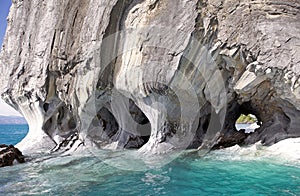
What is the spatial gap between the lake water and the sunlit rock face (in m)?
1.47

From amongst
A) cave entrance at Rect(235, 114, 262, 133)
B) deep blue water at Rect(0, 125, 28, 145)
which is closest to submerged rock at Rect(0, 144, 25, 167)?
cave entrance at Rect(235, 114, 262, 133)

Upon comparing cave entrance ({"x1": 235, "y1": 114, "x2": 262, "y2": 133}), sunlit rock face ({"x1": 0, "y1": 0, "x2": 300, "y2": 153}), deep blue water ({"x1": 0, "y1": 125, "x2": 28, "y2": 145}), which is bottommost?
deep blue water ({"x1": 0, "y1": 125, "x2": 28, "y2": 145})

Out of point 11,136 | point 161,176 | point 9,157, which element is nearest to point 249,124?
point 11,136

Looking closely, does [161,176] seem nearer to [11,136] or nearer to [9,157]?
[9,157]

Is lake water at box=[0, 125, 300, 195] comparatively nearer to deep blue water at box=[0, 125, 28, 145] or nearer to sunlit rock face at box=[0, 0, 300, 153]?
sunlit rock face at box=[0, 0, 300, 153]

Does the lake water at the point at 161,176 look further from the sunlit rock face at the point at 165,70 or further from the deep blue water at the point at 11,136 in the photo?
the deep blue water at the point at 11,136

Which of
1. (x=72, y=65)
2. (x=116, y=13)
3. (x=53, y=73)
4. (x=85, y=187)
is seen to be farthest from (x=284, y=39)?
(x=53, y=73)

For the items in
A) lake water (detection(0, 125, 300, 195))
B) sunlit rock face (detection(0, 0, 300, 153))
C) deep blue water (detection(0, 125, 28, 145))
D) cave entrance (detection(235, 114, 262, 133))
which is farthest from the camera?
deep blue water (detection(0, 125, 28, 145))

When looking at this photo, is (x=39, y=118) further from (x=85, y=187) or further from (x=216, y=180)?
(x=216, y=180)

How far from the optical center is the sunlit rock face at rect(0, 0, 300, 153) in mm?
8570

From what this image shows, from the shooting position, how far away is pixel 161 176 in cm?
677

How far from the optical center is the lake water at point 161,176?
571 centimetres

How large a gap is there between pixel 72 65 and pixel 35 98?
2627 mm

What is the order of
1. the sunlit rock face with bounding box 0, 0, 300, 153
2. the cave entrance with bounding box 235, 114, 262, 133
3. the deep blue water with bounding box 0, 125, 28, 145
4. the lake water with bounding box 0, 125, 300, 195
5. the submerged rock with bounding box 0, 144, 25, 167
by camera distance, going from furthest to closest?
1. the deep blue water with bounding box 0, 125, 28, 145
2. the cave entrance with bounding box 235, 114, 262, 133
3. the submerged rock with bounding box 0, 144, 25, 167
4. the sunlit rock face with bounding box 0, 0, 300, 153
5. the lake water with bounding box 0, 125, 300, 195
